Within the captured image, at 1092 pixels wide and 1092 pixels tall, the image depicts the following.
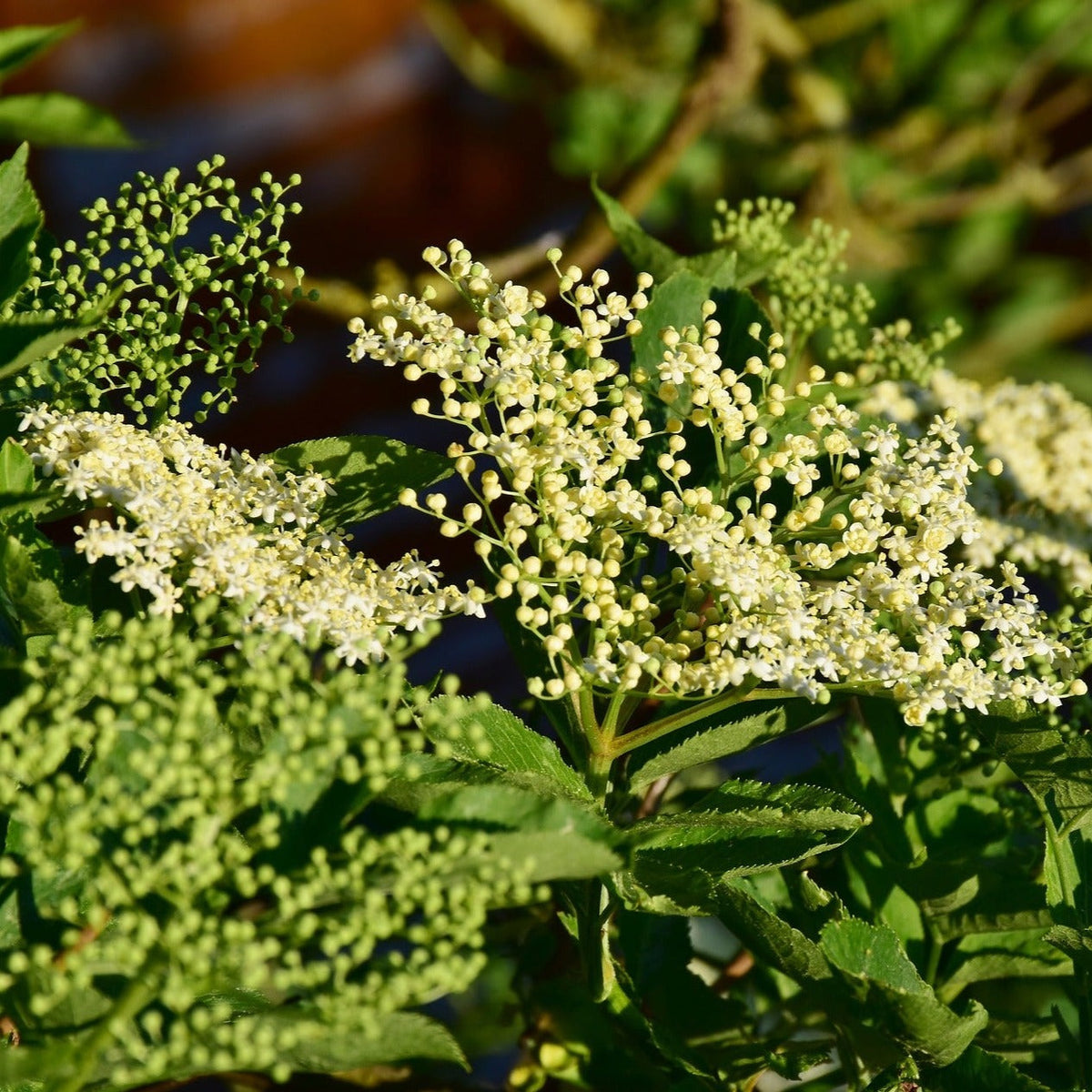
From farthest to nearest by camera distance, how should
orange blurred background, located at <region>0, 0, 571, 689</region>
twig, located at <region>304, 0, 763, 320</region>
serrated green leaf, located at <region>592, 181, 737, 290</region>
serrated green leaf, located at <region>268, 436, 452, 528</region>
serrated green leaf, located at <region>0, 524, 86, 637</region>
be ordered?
orange blurred background, located at <region>0, 0, 571, 689</region> → twig, located at <region>304, 0, 763, 320</region> → serrated green leaf, located at <region>592, 181, 737, 290</region> → serrated green leaf, located at <region>268, 436, 452, 528</region> → serrated green leaf, located at <region>0, 524, 86, 637</region>

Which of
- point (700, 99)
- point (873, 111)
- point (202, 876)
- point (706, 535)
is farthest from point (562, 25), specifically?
point (202, 876)

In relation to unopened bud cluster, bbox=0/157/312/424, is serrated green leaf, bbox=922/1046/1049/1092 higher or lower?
lower

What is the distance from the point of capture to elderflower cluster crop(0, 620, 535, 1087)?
19.7 inches

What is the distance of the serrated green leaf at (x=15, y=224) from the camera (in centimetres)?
71

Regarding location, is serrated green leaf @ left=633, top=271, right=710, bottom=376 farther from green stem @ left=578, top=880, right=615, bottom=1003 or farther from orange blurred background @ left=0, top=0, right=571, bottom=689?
orange blurred background @ left=0, top=0, right=571, bottom=689

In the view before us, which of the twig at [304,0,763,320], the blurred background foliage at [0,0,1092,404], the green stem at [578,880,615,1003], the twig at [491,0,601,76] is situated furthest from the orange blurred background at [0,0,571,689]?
the green stem at [578,880,615,1003]

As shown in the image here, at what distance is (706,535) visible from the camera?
66 cm

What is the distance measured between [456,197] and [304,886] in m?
2.77

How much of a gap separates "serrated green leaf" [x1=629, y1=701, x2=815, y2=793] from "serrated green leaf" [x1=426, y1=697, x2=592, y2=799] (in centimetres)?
5

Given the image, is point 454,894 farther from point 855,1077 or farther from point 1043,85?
point 1043,85

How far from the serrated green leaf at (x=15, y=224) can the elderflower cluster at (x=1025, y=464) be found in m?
0.59

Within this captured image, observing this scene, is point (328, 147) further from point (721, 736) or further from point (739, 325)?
point (721, 736)

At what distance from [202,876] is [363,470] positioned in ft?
1.01

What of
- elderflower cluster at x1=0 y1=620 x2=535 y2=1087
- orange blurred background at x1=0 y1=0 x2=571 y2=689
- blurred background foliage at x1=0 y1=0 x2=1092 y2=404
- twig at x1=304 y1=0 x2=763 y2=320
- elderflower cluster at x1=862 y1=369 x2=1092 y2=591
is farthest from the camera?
orange blurred background at x1=0 y1=0 x2=571 y2=689
